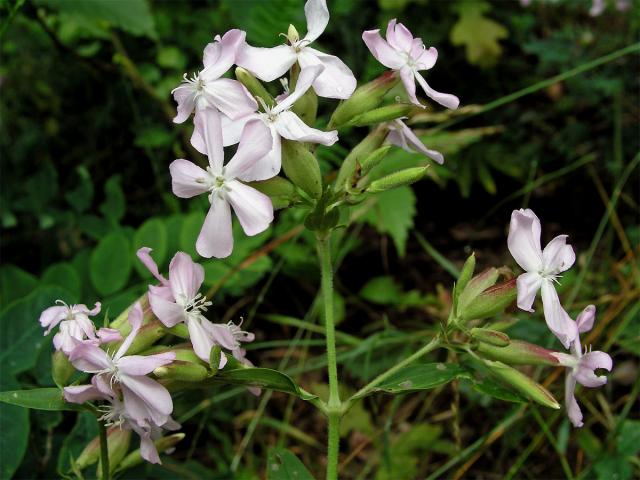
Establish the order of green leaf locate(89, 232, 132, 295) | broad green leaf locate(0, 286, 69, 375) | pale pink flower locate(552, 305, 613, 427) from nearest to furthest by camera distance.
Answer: pale pink flower locate(552, 305, 613, 427) → broad green leaf locate(0, 286, 69, 375) → green leaf locate(89, 232, 132, 295)

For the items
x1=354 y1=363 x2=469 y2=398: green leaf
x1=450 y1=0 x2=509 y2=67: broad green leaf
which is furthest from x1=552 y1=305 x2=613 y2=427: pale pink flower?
x1=450 y1=0 x2=509 y2=67: broad green leaf

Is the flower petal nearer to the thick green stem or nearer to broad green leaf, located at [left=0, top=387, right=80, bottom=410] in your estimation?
the thick green stem

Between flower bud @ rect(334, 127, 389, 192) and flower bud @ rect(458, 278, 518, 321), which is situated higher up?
flower bud @ rect(334, 127, 389, 192)

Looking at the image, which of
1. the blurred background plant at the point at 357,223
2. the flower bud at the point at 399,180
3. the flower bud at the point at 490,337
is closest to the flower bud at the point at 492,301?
the flower bud at the point at 490,337

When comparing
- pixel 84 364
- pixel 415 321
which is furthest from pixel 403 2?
pixel 84 364

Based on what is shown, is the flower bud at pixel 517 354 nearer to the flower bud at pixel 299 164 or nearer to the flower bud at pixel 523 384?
the flower bud at pixel 523 384

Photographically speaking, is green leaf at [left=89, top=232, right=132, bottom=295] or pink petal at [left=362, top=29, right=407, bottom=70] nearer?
pink petal at [left=362, top=29, right=407, bottom=70]

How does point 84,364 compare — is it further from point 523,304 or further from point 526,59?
point 526,59
